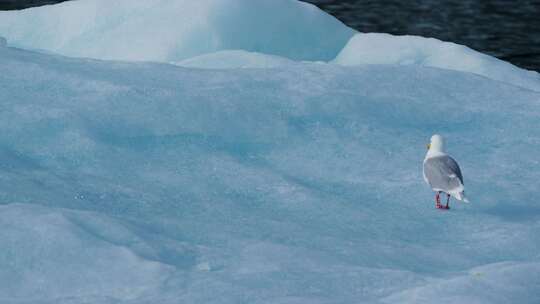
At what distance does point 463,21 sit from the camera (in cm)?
1539

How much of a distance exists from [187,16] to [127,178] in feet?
10.5

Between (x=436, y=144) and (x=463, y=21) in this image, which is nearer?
(x=436, y=144)

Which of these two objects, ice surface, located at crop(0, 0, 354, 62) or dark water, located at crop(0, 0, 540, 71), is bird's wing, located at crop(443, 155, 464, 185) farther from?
dark water, located at crop(0, 0, 540, 71)

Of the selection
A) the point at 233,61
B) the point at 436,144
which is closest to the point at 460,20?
the point at 233,61

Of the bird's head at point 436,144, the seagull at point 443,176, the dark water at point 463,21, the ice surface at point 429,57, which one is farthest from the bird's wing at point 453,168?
the dark water at point 463,21

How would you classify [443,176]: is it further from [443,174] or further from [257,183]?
[257,183]

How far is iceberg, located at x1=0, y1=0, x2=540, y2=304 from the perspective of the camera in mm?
4023

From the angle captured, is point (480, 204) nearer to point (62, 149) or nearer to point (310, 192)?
point (310, 192)

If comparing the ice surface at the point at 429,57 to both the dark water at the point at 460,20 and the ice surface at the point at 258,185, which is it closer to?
the ice surface at the point at 258,185

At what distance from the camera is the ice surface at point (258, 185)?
4.02 meters

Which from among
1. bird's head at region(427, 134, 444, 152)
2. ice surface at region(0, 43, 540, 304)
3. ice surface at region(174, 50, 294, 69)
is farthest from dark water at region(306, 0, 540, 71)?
bird's head at region(427, 134, 444, 152)

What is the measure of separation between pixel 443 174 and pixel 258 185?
979 mm

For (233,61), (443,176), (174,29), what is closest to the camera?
(443,176)

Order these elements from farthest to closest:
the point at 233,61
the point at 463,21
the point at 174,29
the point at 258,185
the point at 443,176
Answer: the point at 463,21 → the point at 174,29 → the point at 233,61 → the point at 258,185 → the point at 443,176
